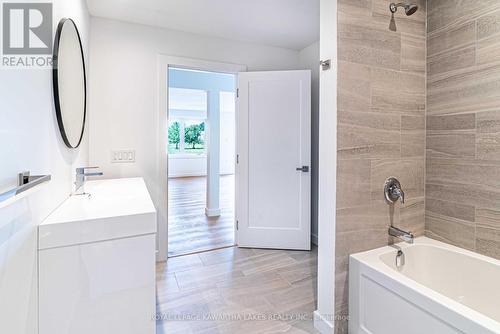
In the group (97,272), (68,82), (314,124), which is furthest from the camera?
(314,124)

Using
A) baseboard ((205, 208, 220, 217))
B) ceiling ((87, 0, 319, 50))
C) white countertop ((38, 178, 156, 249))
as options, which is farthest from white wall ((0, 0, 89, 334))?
baseboard ((205, 208, 220, 217))

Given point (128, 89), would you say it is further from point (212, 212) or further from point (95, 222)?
point (212, 212)

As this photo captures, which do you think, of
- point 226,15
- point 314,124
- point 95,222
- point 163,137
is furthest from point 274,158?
point 95,222

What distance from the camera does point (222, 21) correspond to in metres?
2.47

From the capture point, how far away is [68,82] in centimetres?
146

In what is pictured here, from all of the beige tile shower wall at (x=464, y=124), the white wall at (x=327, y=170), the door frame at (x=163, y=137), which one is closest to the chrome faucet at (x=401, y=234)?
the beige tile shower wall at (x=464, y=124)

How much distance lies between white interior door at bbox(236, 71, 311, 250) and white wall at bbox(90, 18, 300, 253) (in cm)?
85

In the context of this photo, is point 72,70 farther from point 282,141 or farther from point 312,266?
point 312,266

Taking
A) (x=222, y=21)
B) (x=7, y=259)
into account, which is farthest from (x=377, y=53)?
(x=7, y=259)

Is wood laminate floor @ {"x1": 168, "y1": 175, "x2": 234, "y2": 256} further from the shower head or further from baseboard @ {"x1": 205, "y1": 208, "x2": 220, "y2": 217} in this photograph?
the shower head

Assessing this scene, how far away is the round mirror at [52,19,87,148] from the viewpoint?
1252 millimetres

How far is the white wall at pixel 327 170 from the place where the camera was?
1.57m

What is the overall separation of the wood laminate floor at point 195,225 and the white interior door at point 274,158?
549mm

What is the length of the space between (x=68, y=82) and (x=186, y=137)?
8290 millimetres
